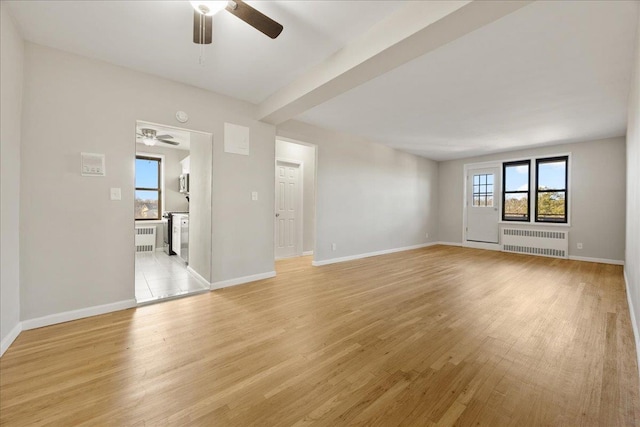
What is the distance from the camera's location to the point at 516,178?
6828mm

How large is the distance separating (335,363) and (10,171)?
9.99ft

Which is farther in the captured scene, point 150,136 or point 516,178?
point 516,178

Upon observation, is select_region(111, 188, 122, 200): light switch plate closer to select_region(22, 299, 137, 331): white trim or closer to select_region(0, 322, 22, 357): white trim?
select_region(22, 299, 137, 331): white trim

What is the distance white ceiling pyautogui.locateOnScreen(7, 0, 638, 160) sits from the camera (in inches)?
81.7

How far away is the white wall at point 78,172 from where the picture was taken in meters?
2.47

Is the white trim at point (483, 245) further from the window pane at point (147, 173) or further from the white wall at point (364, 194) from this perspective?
the window pane at point (147, 173)

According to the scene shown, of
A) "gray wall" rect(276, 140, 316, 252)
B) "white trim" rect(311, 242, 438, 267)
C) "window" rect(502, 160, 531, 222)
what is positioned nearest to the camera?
"white trim" rect(311, 242, 438, 267)

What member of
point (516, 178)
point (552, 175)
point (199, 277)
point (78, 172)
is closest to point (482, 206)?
point (516, 178)

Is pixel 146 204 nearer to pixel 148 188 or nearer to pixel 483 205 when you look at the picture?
pixel 148 188

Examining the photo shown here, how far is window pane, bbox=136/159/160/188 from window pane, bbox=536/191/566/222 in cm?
969

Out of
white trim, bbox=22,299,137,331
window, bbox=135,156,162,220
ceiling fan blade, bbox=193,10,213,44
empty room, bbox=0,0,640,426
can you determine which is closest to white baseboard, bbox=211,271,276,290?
empty room, bbox=0,0,640,426

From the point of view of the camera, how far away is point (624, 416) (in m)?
1.44

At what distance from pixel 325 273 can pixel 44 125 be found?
3.84 m

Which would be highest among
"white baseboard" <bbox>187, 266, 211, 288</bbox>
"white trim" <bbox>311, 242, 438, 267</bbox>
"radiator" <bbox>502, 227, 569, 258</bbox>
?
"radiator" <bbox>502, 227, 569, 258</bbox>
